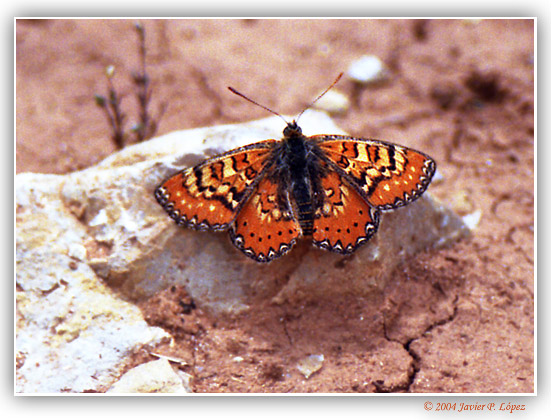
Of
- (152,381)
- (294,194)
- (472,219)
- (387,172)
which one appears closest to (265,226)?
(294,194)

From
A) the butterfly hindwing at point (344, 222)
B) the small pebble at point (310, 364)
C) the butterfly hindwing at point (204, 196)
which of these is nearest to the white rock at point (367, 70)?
the butterfly hindwing at point (344, 222)

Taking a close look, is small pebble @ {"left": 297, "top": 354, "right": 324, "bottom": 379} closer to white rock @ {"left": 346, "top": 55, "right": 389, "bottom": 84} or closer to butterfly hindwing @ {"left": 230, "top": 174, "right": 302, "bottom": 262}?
butterfly hindwing @ {"left": 230, "top": 174, "right": 302, "bottom": 262}

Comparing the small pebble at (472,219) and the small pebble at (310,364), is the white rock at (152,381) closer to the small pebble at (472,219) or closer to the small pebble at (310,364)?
the small pebble at (310,364)

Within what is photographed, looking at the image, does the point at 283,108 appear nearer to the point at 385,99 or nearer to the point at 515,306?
the point at 385,99

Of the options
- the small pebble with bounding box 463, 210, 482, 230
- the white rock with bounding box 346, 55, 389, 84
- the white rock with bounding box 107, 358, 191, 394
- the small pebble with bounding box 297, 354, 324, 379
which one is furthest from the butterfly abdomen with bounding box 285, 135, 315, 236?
the white rock with bounding box 346, 55, 389, 84

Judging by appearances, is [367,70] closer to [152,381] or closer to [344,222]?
[344,222]
